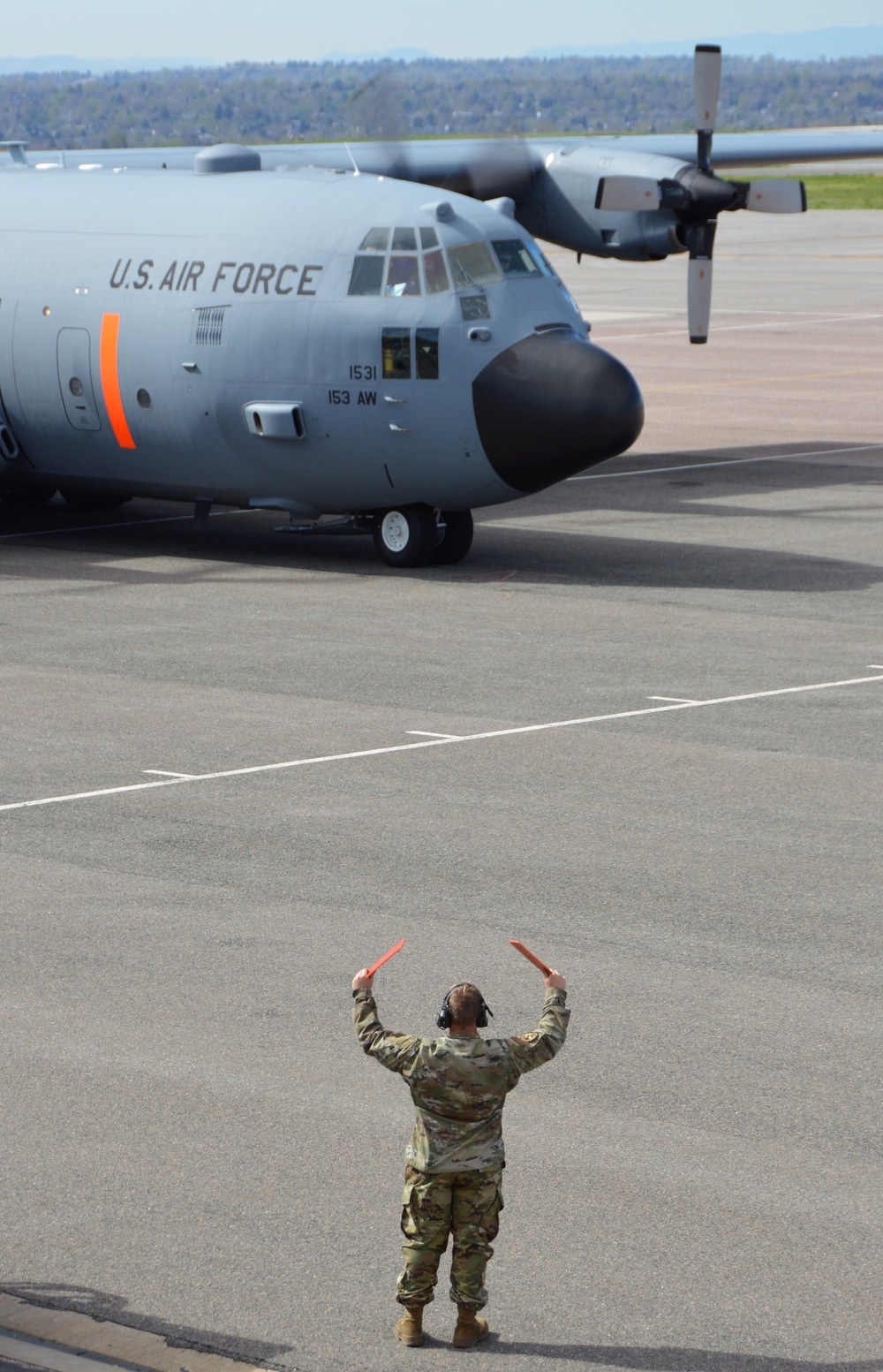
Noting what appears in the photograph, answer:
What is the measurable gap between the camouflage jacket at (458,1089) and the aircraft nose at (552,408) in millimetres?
16914

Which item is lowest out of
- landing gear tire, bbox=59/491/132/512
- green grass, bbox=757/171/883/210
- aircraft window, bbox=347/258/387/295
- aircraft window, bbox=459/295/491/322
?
landing gear tire, bbox=59/491/132/512

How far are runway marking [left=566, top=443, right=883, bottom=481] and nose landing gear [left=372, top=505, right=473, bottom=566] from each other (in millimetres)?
8277

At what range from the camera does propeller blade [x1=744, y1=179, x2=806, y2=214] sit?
101 ft

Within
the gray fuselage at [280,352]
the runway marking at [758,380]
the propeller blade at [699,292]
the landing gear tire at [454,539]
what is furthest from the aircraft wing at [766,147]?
the landing gear tire at [454,539]

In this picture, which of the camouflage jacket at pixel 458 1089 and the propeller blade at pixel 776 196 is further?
the propeller blade at pixel 776 196

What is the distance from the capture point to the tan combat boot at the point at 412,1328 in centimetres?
760

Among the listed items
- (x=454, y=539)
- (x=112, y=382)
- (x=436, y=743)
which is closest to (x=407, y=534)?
(x=454, y=539)

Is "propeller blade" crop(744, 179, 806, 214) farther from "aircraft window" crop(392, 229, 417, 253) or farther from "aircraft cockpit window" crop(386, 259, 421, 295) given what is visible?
"aircraft cockpit window" crop(386, 259, 421, 295)

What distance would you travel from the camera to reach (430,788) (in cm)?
1578

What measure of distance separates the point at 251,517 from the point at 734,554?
804cm

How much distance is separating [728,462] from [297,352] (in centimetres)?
1321

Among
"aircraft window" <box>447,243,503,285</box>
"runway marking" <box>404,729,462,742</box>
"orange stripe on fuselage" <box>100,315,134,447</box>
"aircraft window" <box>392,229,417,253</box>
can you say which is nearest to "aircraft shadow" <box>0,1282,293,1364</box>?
"runway marking" <box>404,729,462,742</box>

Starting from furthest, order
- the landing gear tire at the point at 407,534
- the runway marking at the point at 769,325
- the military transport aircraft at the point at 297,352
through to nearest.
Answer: the runway marking at the point at 769,325, the landing gear tire at the point at 407,534, the military transport aircraft at the point at 297,352

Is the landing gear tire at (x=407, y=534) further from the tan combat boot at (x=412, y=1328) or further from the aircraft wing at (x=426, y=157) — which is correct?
the tan combat boot at (x=412, y=1328)
